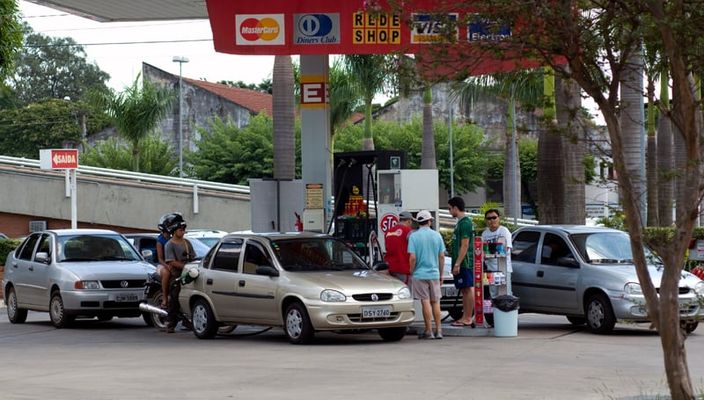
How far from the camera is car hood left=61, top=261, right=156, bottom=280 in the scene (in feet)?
71.7

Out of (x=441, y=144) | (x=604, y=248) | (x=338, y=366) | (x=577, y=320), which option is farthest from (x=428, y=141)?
(x=338, y=366)

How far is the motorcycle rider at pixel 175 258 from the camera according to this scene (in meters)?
20.2

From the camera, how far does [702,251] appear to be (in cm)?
2703

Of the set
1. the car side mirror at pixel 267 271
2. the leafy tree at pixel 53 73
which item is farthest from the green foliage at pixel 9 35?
the leafy tree at pixel 53 73

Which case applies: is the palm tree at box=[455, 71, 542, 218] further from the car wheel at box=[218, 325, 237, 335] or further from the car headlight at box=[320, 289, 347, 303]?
the car wheel at box=[218, 325, 237, 335]

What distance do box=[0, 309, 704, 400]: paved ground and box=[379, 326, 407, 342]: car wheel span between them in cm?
24

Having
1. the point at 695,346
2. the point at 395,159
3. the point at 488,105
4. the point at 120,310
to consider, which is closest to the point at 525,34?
the point at 695,346

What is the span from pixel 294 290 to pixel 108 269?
5.37 meters

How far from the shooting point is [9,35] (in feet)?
→ 64.0

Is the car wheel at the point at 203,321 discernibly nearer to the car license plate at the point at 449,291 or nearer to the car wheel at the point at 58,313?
Answer: the car wheel at the point at 58,313

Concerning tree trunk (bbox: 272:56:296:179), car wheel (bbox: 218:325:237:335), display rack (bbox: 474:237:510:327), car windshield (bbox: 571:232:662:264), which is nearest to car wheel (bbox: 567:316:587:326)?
car windshield (bbox: 571:232:662:264)

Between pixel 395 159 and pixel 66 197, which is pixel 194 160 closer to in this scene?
pixel 66 197

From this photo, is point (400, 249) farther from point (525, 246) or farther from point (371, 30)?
point (371, 30)

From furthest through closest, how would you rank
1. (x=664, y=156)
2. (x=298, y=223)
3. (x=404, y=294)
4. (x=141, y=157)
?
(x=141, y=157)
(x=664, y=156)
(x=298, y=223)
(x=404, y=294)
